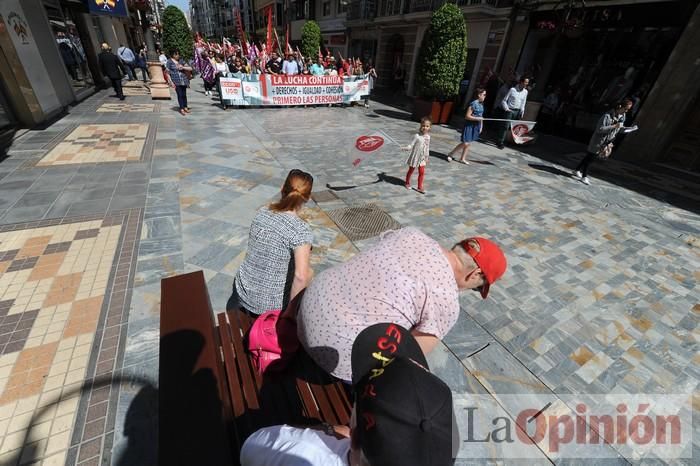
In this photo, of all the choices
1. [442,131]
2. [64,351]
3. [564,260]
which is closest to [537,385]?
[564,260]

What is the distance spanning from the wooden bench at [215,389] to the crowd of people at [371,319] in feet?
0.54

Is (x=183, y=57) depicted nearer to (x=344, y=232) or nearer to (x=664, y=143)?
(x=344, y=232)

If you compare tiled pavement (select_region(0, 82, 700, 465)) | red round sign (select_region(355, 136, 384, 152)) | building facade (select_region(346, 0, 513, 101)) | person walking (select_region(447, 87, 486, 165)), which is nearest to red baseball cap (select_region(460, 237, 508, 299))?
tiled pavement (select_region(0, 82, 700, 465))

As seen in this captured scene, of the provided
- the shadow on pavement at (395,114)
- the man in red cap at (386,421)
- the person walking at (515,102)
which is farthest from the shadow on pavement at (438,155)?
the man in red cap at (386,421)

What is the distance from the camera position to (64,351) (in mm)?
2541

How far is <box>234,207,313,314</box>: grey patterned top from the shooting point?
2184 millimetres

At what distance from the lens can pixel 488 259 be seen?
1665mm

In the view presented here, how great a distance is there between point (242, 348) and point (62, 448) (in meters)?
1.27

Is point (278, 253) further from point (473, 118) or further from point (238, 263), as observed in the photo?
point (473, 118)

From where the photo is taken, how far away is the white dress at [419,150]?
18.4 ft

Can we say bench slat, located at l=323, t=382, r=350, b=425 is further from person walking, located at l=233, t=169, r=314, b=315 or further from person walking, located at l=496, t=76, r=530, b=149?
person walking, located at l=496, t=76, r=530, b=149

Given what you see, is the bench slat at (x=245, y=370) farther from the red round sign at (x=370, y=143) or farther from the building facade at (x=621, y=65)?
the building facade at (x=621, y=65)

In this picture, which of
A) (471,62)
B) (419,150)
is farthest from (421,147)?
(471,62)

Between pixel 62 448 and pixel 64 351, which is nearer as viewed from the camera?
pixel 62 448
